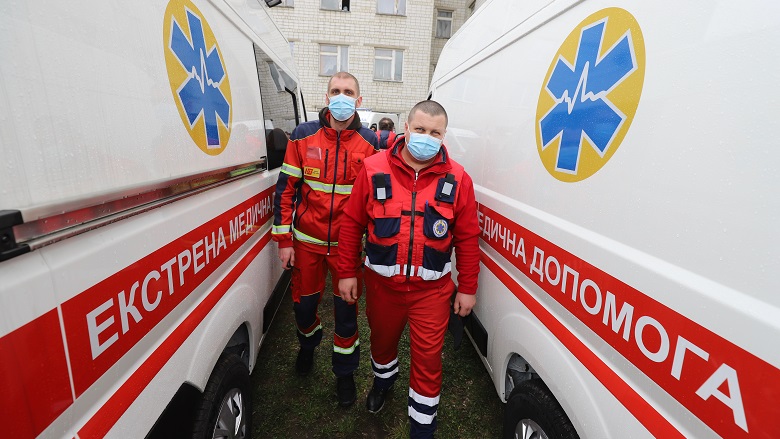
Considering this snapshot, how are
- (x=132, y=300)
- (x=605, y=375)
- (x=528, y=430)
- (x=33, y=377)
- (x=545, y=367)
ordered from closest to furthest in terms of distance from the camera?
(x=33, y=377) → (x=132, y=300) → (x=605, y=375) → (x=545, y=367) → (x=528, y=430)

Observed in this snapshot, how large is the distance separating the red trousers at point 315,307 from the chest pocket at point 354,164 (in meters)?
0.50

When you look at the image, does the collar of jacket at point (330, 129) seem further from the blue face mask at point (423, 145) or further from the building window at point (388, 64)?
the building window at point (388, 64)

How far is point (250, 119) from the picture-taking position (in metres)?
2.29

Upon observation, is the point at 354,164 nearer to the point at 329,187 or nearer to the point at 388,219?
the point at 329,187

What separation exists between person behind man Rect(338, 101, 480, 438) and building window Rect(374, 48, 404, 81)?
55.7ft

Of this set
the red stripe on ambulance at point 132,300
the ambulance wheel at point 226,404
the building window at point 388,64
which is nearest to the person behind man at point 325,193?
the ambulance wheel at point 226,404

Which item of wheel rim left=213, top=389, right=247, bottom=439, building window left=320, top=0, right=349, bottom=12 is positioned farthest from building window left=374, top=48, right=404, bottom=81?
wheel rim left=213, top=389, right=247, bottom=439

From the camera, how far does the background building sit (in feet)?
56.5

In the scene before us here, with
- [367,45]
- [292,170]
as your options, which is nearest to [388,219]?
[292,170]

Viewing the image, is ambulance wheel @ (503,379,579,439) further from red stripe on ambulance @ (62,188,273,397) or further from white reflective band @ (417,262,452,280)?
red stripe on ambulance @ (62,188,273,397)

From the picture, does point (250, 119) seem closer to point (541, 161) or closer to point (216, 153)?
point (216, 153)

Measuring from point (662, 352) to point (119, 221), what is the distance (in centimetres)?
137

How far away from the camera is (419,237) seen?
6.37ft

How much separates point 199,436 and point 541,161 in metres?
1.63
